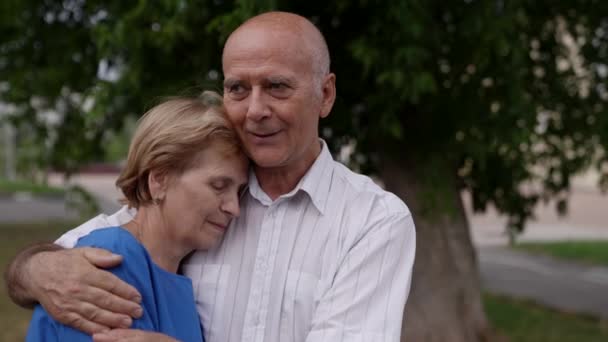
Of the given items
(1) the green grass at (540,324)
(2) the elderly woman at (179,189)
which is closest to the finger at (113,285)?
(2) the elderly woman at (179,189)

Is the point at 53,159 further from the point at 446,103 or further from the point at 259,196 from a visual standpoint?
the point at 259,196

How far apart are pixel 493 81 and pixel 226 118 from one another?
3300 millimetres

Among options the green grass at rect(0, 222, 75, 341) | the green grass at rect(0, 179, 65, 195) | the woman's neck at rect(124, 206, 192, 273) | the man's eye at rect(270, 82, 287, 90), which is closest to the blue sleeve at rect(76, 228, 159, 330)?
the woman's neck at rect(124, 206, 192, 273)

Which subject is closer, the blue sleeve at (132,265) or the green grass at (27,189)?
the blue sleeve at (132,265)

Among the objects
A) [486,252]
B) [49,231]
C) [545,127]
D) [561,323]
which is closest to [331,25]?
[545,127]

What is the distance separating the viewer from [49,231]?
61.0ft

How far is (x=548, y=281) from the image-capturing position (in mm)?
12086

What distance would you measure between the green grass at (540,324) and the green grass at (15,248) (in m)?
4.65

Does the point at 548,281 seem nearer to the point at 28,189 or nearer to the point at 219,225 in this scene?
the point at 219,225

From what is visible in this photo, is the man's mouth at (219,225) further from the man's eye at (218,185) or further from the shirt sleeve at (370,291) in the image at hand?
the shirt sleeve at (370,291)

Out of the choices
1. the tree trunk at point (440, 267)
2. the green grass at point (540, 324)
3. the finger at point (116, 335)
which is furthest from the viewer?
the green grass at point (540, 324)

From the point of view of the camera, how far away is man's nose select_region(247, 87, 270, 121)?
2217mm

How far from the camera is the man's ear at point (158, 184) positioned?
7.28ft

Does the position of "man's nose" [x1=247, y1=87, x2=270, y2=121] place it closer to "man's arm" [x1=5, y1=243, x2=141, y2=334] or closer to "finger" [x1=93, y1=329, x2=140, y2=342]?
"man's arm" [x1=5, y1=243, x2=141, y2=334]
